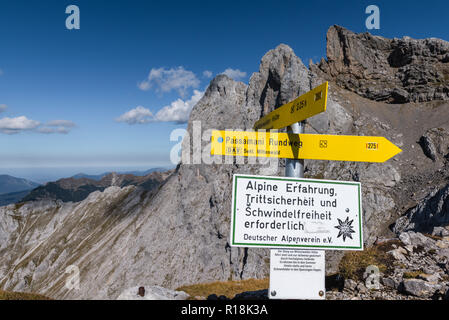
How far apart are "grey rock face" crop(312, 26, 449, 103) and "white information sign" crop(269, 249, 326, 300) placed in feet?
244

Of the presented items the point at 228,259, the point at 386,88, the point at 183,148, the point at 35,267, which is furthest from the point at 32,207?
the point at 386,88

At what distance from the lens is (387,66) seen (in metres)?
75.5

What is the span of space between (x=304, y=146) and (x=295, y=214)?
57.9 inches

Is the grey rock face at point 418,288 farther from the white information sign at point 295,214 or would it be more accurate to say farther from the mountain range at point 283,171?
the mountain range at point 283,171

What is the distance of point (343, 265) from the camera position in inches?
409

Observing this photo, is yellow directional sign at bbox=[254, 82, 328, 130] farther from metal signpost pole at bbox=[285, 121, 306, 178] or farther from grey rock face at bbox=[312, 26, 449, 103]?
grey rock face at bbox=[312, 26, 449, 103]

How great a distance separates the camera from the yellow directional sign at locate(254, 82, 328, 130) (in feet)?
16.8

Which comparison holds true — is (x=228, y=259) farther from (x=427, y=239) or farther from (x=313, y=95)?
(x=313, y=95)

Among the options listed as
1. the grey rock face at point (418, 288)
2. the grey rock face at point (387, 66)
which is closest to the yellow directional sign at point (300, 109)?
the grey rock face at point (418, 288)

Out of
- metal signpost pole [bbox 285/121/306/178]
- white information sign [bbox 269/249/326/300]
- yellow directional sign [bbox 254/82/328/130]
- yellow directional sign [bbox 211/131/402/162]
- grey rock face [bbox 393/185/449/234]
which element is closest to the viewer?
yellow directional sign [bbox 254/82/328/130]

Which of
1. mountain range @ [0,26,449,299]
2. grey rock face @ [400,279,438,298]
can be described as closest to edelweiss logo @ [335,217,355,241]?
grey rock face @ [400,279,438,298]

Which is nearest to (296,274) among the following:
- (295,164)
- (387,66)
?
(295,164)

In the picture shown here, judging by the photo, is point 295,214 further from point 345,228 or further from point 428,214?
point 428,214
